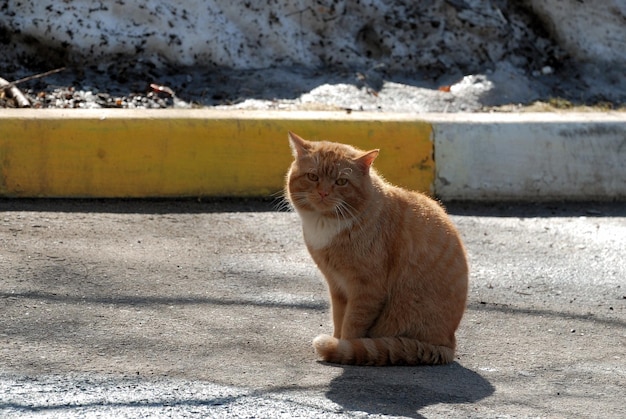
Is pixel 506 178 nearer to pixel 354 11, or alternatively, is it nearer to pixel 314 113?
pixel 314 113

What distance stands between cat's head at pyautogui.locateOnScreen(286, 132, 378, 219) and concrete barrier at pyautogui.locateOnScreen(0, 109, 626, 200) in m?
2.30

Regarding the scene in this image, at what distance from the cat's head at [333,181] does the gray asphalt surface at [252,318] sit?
69cm

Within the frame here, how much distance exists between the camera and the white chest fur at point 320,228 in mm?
4801

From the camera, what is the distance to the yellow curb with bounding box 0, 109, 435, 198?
6.87 meters

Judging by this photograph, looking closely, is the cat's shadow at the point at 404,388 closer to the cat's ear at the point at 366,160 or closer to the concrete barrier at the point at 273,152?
the cat's ear at the point at 366,160

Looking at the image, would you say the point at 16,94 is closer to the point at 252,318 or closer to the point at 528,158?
the point at 252,318

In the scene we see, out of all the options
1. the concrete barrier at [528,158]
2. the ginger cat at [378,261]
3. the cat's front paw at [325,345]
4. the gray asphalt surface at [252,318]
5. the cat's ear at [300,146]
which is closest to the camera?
the gray asphalt surface at [252,318]

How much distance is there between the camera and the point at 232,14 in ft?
29.0

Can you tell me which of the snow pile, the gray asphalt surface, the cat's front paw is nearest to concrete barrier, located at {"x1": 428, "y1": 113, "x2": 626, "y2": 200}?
the gray asphalt surface

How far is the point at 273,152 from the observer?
714 centimetres

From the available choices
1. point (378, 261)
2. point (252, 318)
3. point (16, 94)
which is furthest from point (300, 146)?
point (16, 94)

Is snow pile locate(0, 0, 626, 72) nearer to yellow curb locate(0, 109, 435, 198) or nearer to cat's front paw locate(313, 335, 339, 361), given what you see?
yellow curb locate(0, 109, 435, 198)

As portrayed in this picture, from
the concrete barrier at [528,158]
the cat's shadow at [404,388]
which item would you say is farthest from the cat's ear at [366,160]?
the concrete barrier at [528,158]

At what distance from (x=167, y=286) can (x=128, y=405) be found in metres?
1.74
